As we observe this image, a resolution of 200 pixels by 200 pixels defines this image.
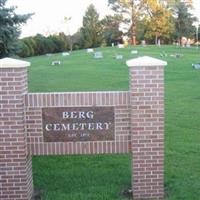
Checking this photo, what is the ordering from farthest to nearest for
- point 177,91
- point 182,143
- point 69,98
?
point 177,91 < point 182,143 < point 69,98

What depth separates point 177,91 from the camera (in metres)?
18.7

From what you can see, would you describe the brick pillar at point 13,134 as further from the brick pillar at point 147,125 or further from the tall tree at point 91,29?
the tall tree at point 91,29

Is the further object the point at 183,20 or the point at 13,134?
the point at 183,20

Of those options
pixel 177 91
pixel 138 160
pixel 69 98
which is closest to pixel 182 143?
pixel 138 160

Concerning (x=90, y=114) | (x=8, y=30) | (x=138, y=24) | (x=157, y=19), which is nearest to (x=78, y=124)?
(x=90, y=114)

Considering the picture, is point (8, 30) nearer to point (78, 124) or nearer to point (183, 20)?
point (78, 124)

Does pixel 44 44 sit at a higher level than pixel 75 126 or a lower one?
higher

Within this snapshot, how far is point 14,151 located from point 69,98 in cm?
108

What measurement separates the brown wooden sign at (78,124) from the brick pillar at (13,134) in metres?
0.38

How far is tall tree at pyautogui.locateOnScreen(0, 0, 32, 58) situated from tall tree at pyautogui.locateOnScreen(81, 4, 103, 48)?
54512 mm

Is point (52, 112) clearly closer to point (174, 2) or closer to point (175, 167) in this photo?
point (175, 167)

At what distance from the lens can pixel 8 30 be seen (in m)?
11.1

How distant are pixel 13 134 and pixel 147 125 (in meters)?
1.89

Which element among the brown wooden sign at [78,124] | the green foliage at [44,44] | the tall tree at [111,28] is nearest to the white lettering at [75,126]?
the brown wooden sign at [78,124]
